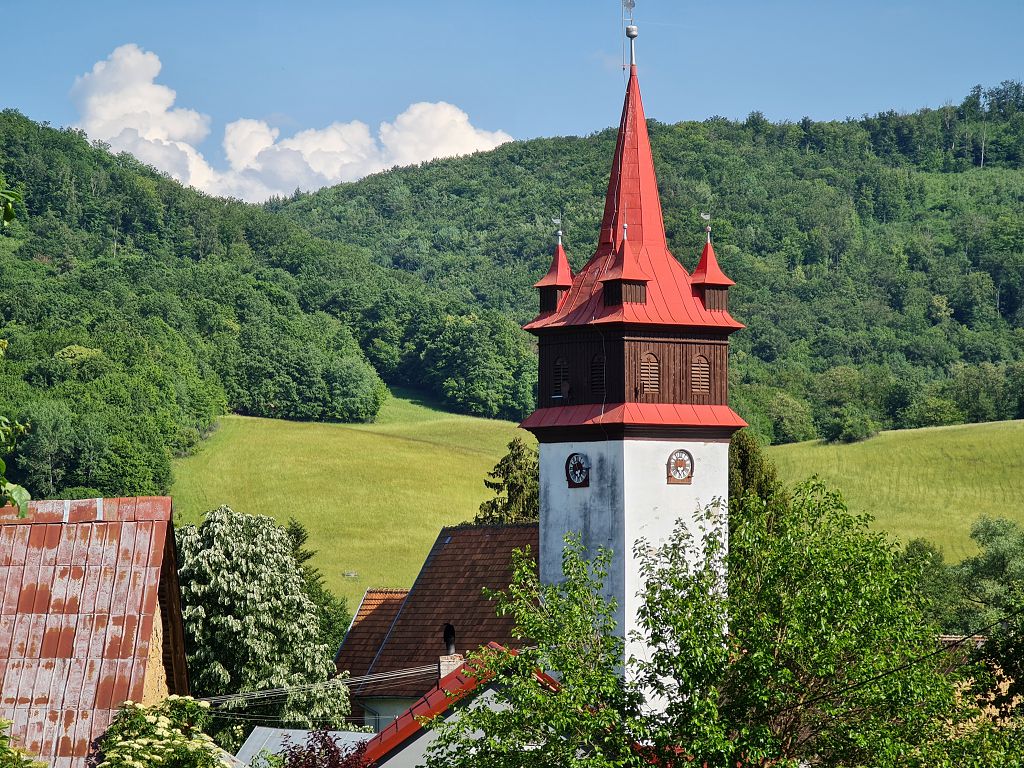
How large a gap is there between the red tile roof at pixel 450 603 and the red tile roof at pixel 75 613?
17517 millimetres

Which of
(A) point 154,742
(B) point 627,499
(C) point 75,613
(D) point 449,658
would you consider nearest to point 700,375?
(B) point 627,499

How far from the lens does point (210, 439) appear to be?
11431cm

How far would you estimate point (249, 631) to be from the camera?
41250 mm

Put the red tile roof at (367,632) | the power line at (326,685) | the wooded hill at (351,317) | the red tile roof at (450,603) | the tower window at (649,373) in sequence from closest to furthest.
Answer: the tower window at (649,373) → the power line at (326,685) → the red tile roof at (450,603) → the red tile roof at (367,632) → the wooded hill at (351,317)

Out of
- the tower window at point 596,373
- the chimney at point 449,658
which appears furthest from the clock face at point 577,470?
the chimney at point 449,658

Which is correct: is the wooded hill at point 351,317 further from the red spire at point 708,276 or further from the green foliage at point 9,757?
the green foliage at point 9,757

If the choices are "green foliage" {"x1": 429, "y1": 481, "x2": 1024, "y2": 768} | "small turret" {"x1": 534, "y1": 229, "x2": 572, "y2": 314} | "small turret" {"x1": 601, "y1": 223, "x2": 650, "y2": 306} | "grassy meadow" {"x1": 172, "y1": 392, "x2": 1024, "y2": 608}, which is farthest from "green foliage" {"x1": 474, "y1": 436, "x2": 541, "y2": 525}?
"green foliage" {"x1": 429, "y1": 481, "x2": 1024, "y2": 768}

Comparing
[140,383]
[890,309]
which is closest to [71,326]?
[140,383]

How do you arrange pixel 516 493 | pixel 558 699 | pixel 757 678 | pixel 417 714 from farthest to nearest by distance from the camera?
pixel 516 493, pixel 417 714, pixel 757 678, pixel 558 699

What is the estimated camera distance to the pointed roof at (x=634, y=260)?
38938 mm

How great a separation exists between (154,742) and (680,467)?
Result: 18777mm

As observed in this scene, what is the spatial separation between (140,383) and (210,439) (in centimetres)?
690

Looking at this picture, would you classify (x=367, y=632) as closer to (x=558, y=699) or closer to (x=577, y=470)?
(x=577, y=470)

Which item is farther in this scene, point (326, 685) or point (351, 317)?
point (351, 317)
